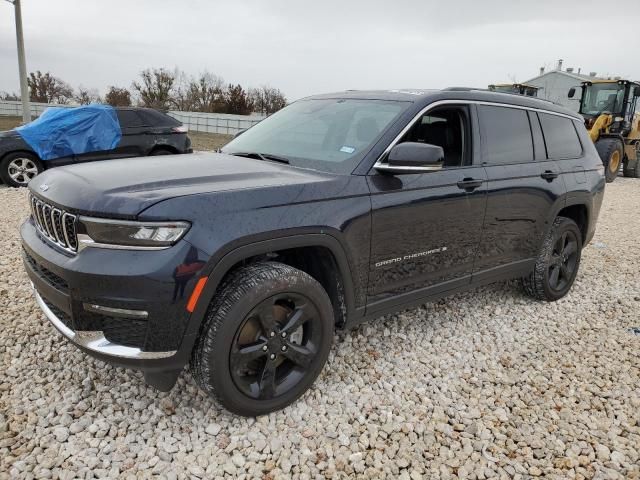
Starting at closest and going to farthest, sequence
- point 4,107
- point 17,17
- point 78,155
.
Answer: point 78,155, point 17,17, point 4,107

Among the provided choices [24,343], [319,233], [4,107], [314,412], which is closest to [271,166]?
[319,233]

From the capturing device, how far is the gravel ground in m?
2.44

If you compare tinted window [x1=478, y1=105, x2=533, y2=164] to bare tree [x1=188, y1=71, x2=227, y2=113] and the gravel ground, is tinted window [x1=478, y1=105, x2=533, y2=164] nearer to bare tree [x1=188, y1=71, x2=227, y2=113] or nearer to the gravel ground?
the gravel ground

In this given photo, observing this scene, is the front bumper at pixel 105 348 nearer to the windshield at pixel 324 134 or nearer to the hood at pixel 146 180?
the hood at pixel 146 180

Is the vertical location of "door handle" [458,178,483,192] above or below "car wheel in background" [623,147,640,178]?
above

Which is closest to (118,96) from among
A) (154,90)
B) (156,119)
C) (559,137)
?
(154,90)

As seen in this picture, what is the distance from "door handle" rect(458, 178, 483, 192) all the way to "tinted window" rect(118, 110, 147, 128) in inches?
303

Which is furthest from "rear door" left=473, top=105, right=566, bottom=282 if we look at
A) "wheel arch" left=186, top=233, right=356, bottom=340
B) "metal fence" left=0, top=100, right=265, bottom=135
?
"metal fence" left=0, top=100, right=265, bottom=135

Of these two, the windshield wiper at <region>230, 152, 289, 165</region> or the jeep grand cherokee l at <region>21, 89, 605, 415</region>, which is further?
the windshield wiper at <region>230, 152, 289, 165</region>

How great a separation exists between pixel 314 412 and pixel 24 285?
301 cm

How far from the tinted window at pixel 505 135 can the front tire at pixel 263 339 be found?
1882 millimetres

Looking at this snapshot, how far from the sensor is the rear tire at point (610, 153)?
1395cm

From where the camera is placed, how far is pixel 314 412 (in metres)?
2.83

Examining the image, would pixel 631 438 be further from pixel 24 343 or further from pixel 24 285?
pixel 24 285
